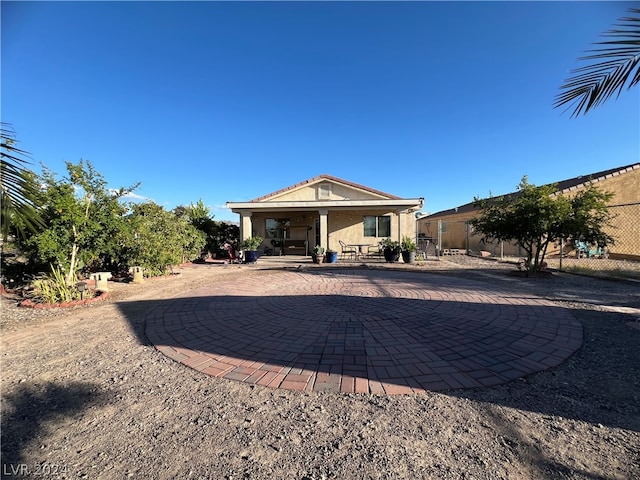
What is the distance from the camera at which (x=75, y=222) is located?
590 centimetres

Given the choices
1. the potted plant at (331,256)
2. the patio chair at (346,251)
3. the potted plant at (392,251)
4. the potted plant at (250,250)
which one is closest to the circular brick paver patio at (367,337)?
the potted plant at (392,251)

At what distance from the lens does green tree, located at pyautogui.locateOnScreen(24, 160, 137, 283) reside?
571cm

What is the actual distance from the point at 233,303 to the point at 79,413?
3.22m

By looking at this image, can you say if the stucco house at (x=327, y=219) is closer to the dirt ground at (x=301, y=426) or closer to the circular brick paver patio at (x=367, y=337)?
the circular brick paver patio at (x=367, y=337)

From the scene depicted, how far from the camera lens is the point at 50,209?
578cm

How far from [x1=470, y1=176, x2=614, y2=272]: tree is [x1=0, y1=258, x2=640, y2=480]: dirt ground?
5703 mm

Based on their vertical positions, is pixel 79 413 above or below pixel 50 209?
below

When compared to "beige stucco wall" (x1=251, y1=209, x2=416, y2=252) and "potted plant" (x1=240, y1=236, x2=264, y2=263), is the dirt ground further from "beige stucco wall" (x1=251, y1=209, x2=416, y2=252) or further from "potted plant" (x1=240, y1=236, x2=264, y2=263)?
"beige stucco wall" (x1=251, y1=209, x2=416, y2=252)

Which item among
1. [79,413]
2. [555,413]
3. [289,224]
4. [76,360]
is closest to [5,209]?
[79,413]

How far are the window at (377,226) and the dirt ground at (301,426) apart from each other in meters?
12.9

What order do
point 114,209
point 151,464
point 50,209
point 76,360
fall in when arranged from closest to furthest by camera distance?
point 151,464 → point 76,360 → point 50,209 → point 114,209

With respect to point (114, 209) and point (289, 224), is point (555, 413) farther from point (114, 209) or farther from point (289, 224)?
point (289, 224)

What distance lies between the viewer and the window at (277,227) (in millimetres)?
16636

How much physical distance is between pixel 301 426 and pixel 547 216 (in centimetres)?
884
